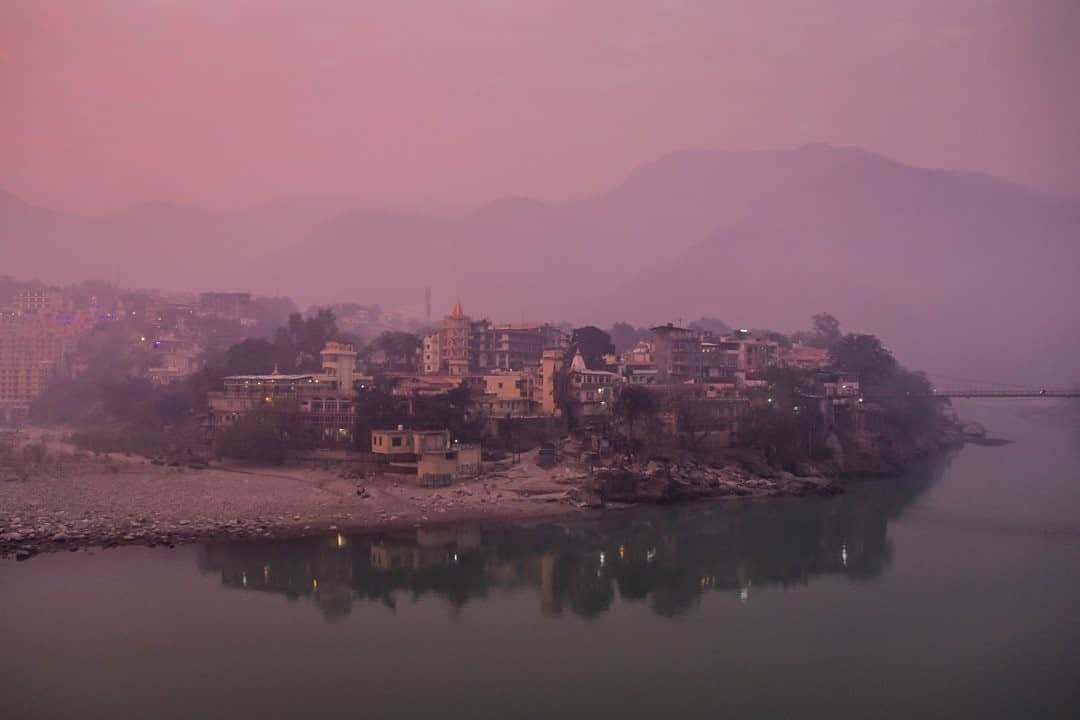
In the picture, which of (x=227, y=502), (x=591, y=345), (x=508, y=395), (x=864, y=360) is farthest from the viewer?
(x=864, y=360)

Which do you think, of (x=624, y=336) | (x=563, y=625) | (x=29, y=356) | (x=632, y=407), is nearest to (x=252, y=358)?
(x=632, y=407)

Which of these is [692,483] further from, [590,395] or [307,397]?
[307,397]

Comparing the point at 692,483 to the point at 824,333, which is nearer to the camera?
the point at 692,483

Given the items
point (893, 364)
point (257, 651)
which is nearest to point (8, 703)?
point (257, 651)

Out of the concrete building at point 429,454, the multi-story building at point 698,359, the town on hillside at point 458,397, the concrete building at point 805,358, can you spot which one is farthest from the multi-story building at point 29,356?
the concrete building at point 805,358

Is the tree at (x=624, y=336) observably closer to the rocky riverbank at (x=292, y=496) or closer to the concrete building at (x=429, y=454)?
the rocky riverbank at (x=292, y=496)

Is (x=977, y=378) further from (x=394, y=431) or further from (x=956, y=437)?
(x=394, y=431)

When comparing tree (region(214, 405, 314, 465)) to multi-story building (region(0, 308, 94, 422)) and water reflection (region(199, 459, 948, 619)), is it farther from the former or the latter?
multi-story building (region(0, 308, 94, 422))
